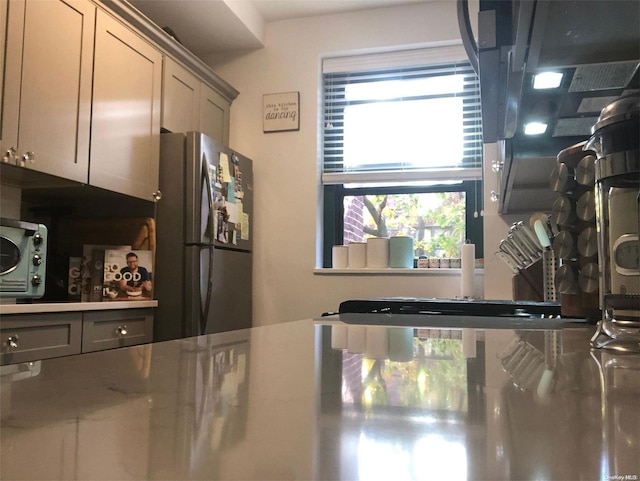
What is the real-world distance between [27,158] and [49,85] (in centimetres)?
30

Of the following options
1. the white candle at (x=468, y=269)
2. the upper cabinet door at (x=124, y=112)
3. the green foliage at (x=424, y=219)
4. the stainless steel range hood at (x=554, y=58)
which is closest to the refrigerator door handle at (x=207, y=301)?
the upper cabinet door at (x=124, y=112)

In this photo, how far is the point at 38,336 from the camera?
72.1 inches

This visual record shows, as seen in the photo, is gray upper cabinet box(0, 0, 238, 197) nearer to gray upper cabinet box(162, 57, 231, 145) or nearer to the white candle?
gray upper cabinet box(162, 57, 231, 145)

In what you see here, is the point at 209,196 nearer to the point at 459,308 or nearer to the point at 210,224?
the point at 210,224

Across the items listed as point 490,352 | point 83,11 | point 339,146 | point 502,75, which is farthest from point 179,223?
point 490,352

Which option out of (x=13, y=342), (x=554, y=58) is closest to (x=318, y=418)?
(x=554, y=58)

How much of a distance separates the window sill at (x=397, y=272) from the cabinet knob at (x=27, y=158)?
165 cm

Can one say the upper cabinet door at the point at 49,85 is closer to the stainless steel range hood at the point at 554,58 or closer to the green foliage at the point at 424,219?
the stainless steel range hood at the point at 554,58

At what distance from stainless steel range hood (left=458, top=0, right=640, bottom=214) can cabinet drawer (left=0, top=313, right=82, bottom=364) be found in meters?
1.51

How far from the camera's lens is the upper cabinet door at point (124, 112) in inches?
89.7

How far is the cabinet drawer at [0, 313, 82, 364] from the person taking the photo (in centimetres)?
171

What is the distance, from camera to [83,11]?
2174 mm

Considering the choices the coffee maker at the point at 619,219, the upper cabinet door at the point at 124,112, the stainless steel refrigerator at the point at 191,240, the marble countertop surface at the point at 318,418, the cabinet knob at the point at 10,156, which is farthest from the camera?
the stainless steel refrigerator at the point at 191,240

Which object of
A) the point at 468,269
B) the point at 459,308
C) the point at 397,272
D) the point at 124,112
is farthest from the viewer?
the point at 397,272
